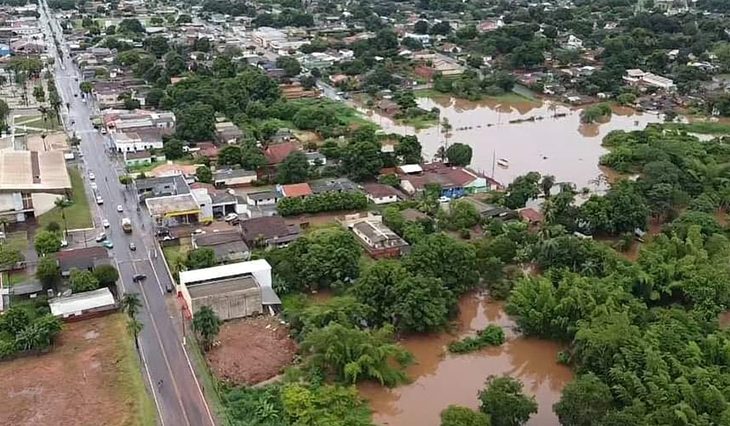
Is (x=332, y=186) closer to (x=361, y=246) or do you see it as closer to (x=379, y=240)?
(x=361, y=246)

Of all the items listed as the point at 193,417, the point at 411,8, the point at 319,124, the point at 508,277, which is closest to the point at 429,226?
the point at 508,277

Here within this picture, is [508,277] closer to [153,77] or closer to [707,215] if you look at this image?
[707,215]

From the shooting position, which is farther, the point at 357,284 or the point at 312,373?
the point at 357,284

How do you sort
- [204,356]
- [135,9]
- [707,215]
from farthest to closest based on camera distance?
[135,9] → [707,215] → [204,356]

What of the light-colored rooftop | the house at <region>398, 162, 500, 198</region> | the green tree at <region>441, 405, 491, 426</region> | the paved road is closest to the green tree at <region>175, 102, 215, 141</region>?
the paved road

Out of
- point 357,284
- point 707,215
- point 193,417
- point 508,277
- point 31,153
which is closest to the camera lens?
point 193,417

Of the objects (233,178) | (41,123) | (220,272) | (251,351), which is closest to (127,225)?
(233,178)
